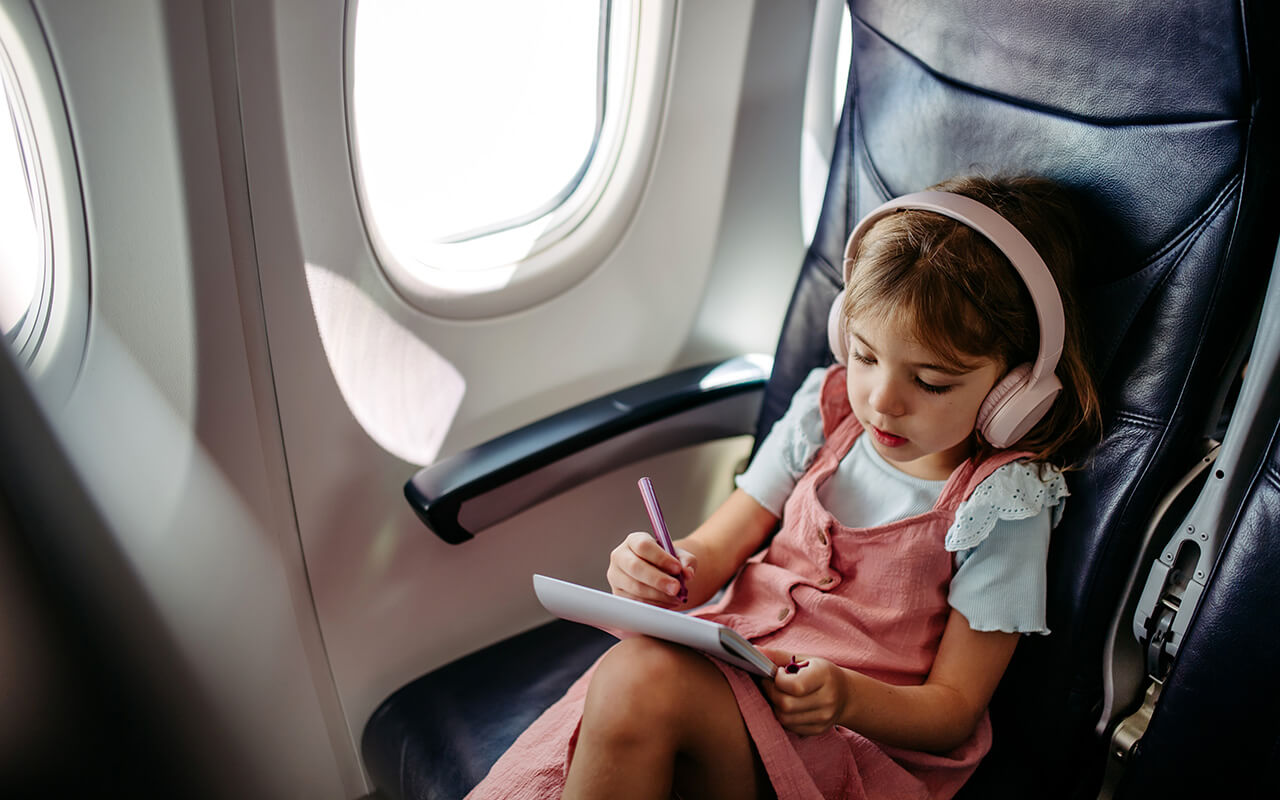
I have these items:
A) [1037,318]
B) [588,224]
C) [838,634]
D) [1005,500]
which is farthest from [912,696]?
[588,224]

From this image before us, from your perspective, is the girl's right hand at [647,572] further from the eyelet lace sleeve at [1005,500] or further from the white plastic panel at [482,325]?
the white plastic panel at [482,325]

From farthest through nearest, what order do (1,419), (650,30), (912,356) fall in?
1. (650,30)
2. (1,419)
3. (912,356)

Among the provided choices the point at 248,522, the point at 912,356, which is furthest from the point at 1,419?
the point at 912,356

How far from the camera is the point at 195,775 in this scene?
5.22 ft

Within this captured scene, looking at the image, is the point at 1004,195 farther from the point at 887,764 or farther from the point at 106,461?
the point at 106,461

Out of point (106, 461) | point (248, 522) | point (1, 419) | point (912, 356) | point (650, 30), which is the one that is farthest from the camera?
point (650, 30)

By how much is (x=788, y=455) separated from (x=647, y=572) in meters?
0.39

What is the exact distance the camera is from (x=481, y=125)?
5.88ft

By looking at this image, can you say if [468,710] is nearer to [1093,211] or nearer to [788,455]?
[788,455]

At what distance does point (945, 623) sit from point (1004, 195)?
602 millimetres

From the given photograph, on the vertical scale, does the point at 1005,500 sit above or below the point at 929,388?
below

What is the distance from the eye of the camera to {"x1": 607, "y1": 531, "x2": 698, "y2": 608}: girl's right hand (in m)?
1.19

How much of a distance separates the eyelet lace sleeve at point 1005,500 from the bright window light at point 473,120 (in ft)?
3.16

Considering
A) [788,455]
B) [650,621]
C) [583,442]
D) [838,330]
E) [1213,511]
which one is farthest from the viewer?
[583,442]
